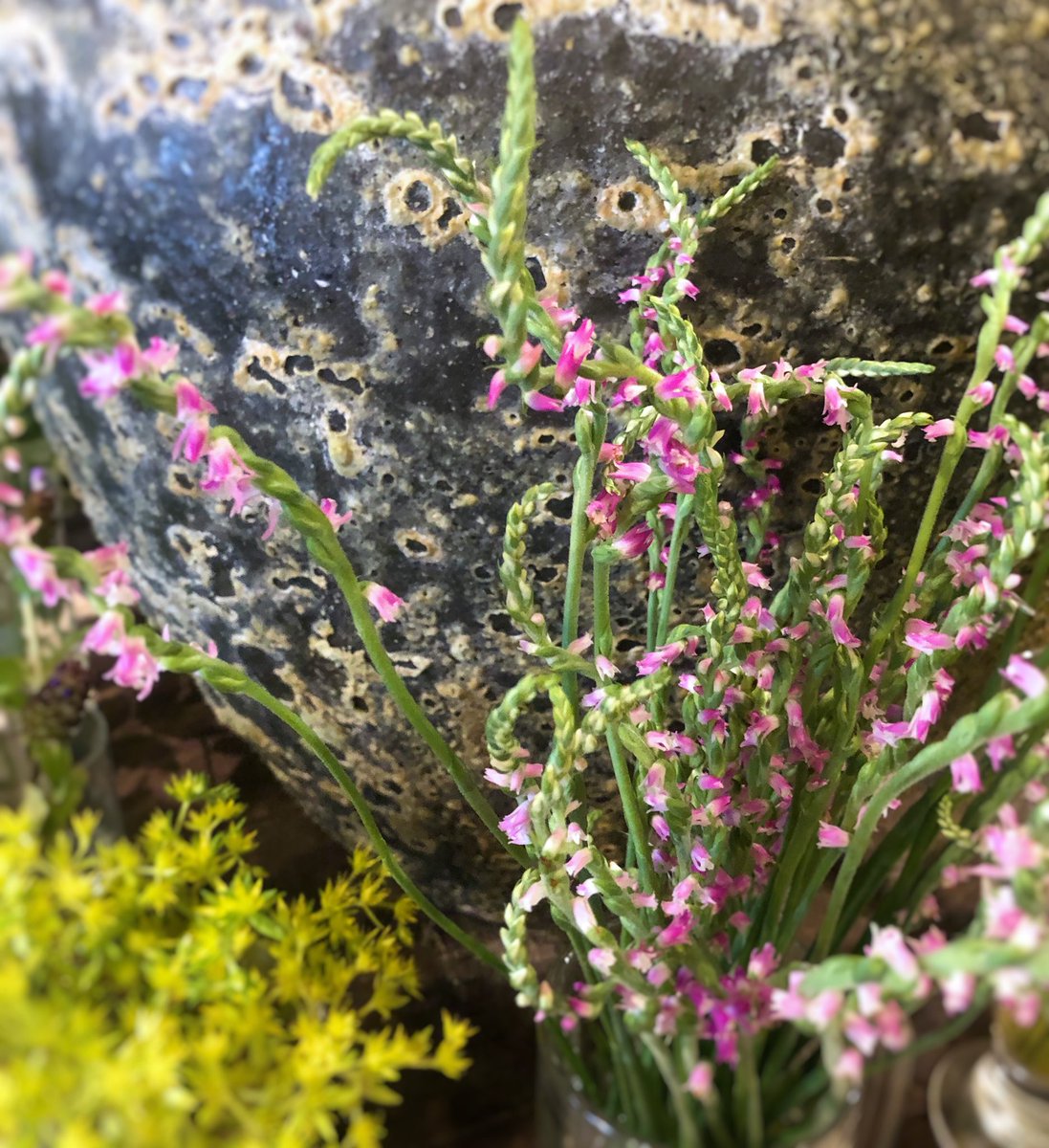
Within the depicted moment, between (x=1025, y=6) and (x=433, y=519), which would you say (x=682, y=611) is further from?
(x=1025, y=6)

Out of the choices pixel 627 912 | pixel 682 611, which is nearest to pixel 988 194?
pixel 682 611

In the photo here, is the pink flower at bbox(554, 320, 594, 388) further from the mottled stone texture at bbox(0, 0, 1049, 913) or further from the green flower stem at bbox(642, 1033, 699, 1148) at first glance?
the green flower stem at bbox(642, 1033, 699, 1148)

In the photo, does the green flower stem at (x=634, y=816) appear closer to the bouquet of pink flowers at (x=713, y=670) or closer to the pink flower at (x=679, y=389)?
the bouquet of pink flowers at (x=713, y=670)

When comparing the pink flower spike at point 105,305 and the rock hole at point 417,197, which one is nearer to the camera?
the pink flower spike at point 105,305

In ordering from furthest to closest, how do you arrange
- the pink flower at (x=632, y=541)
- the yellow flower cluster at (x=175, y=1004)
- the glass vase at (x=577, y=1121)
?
the glass vase at (x=577, y=1121), the pink flower at (x=632, y=541), the yellow flower cluster at (x=175, y=1004)

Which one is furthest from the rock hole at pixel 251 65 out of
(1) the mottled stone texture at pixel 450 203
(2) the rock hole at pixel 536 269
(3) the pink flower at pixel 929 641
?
(3) the pink flower at pixel 929 641

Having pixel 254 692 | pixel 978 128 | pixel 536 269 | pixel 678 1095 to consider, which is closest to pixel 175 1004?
pixel 254 692
